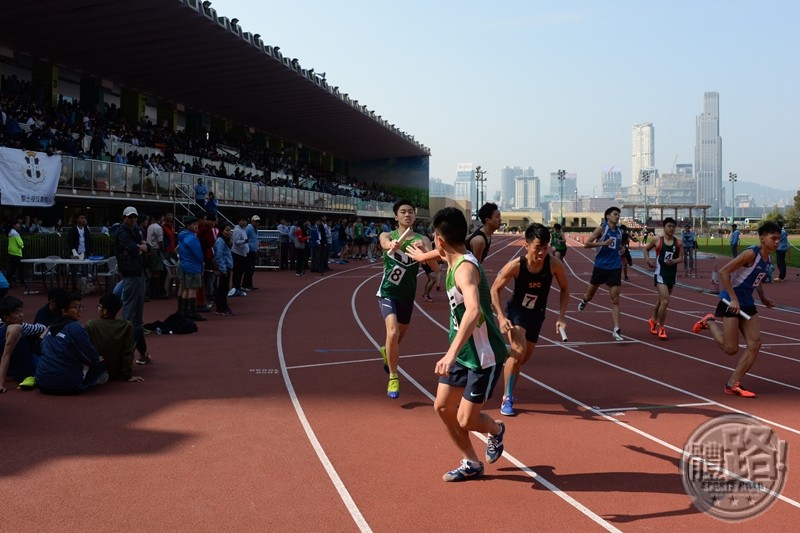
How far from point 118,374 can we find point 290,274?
665 inches

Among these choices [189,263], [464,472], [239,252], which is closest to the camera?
[464,472]

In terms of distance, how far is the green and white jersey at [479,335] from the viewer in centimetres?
470

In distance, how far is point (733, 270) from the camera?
771 cm

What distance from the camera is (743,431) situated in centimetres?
640

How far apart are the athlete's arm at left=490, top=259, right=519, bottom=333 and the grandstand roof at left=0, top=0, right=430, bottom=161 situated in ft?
74.0

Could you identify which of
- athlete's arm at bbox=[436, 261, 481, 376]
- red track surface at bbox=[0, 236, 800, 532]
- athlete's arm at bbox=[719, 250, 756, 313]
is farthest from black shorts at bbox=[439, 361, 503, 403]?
athlete's arm at bbox=[719, 250, 756, 313]

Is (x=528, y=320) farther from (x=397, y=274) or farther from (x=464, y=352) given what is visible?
(x=464, y=352)

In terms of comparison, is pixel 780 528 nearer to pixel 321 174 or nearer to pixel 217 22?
pixel 217 22

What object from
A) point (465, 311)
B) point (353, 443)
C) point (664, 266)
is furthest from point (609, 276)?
point (465, 311)

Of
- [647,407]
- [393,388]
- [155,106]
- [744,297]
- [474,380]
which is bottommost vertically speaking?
[647,407]

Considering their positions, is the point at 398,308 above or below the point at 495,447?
above

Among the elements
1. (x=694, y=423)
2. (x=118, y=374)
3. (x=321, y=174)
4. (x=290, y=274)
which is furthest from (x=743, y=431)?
(x=321, y=174)

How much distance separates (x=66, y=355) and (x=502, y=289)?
14.5 ft

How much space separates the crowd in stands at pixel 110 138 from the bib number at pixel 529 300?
17.2m
